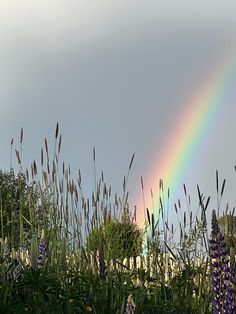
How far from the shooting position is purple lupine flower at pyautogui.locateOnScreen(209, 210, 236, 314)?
2.30m

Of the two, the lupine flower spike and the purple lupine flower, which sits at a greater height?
the lupine flower spike

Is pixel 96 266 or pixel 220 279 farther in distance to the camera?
pixel 96 266

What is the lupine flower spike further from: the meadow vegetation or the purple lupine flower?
the purple lupine flower

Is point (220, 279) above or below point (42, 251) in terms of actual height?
below

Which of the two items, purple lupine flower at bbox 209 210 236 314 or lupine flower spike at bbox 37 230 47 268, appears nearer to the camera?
purple lupine flower at bbox 209 210 236 314

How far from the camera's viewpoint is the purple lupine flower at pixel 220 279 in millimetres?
2301

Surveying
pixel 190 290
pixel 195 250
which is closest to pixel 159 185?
pixel 195 250

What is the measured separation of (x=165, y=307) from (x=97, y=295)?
600 mm

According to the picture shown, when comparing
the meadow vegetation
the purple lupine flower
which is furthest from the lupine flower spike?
the purple lupine flower

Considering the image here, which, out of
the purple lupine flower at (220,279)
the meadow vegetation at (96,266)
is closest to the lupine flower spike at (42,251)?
the meadow vegetation at (96,266)

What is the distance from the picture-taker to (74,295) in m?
3.93

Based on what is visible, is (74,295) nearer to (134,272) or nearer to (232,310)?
(134,272)

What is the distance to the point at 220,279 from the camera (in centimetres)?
236

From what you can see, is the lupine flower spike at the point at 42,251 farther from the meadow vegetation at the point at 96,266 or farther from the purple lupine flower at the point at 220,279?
the purple lupine flower at the point at 220,279
